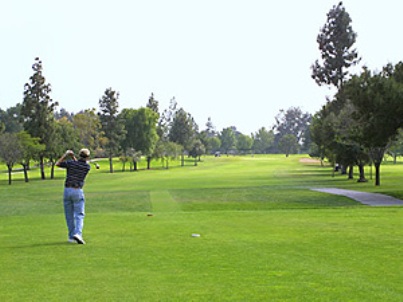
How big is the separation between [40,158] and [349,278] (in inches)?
3289

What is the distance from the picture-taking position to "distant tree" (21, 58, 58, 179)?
85.6 metres

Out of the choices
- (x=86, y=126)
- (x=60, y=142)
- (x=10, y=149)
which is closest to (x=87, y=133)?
(x=86, y=126)

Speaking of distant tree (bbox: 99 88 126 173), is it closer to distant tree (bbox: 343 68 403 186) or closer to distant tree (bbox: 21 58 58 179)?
distant tree (bbox: 21 58 58 179)

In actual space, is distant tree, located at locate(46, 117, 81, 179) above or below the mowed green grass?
above

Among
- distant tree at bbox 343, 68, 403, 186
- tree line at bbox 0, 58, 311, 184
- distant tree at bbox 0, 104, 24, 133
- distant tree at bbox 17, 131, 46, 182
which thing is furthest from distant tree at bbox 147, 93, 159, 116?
distant tree at bbox 343, 68, 403, 186

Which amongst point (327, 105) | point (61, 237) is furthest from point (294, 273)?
point (327, 105)

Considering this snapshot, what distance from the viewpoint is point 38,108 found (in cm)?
8581

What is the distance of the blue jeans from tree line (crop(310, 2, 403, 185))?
27970 millimetres

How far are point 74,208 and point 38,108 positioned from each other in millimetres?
75510

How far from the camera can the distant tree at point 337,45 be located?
241 ft

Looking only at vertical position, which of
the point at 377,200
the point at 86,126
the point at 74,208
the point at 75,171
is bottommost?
the point at 377,200

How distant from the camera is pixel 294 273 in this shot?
10.2 meters

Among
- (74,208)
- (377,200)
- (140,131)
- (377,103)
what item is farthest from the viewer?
(140,131)

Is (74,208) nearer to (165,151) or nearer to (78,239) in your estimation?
(78,239)
